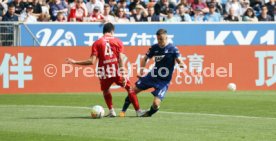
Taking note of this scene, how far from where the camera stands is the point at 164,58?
1748 cm

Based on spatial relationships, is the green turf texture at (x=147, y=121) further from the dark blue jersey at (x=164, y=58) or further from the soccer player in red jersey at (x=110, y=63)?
the dark blue jersey at (x=164, y=58)

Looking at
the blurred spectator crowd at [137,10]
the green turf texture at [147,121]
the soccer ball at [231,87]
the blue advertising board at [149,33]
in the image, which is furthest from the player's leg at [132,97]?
the blurred spectator crowd at [137,10]

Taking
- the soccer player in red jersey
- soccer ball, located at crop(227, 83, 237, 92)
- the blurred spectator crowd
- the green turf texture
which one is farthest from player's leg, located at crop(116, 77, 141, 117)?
the blurred spectator crowd

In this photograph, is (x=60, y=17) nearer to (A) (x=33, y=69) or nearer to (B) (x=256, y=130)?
(A) (x=33, y=69)

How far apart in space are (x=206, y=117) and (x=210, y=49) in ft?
38.1

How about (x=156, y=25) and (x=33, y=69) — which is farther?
(x=156, y=25)

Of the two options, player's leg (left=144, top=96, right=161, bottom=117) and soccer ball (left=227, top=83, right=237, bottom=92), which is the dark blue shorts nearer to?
player's leg (left=144, top=96, right=161, bottom=117)

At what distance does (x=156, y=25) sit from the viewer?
30.8 m

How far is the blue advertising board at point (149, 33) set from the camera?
97.2ft

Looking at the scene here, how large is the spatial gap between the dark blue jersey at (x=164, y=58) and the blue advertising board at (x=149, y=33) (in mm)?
12299

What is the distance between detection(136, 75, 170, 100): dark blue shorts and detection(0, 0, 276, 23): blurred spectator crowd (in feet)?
40.5

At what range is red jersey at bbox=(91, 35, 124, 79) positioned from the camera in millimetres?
17375

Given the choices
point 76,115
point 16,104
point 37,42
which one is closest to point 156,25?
point 37,42

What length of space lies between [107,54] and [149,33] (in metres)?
13.5
